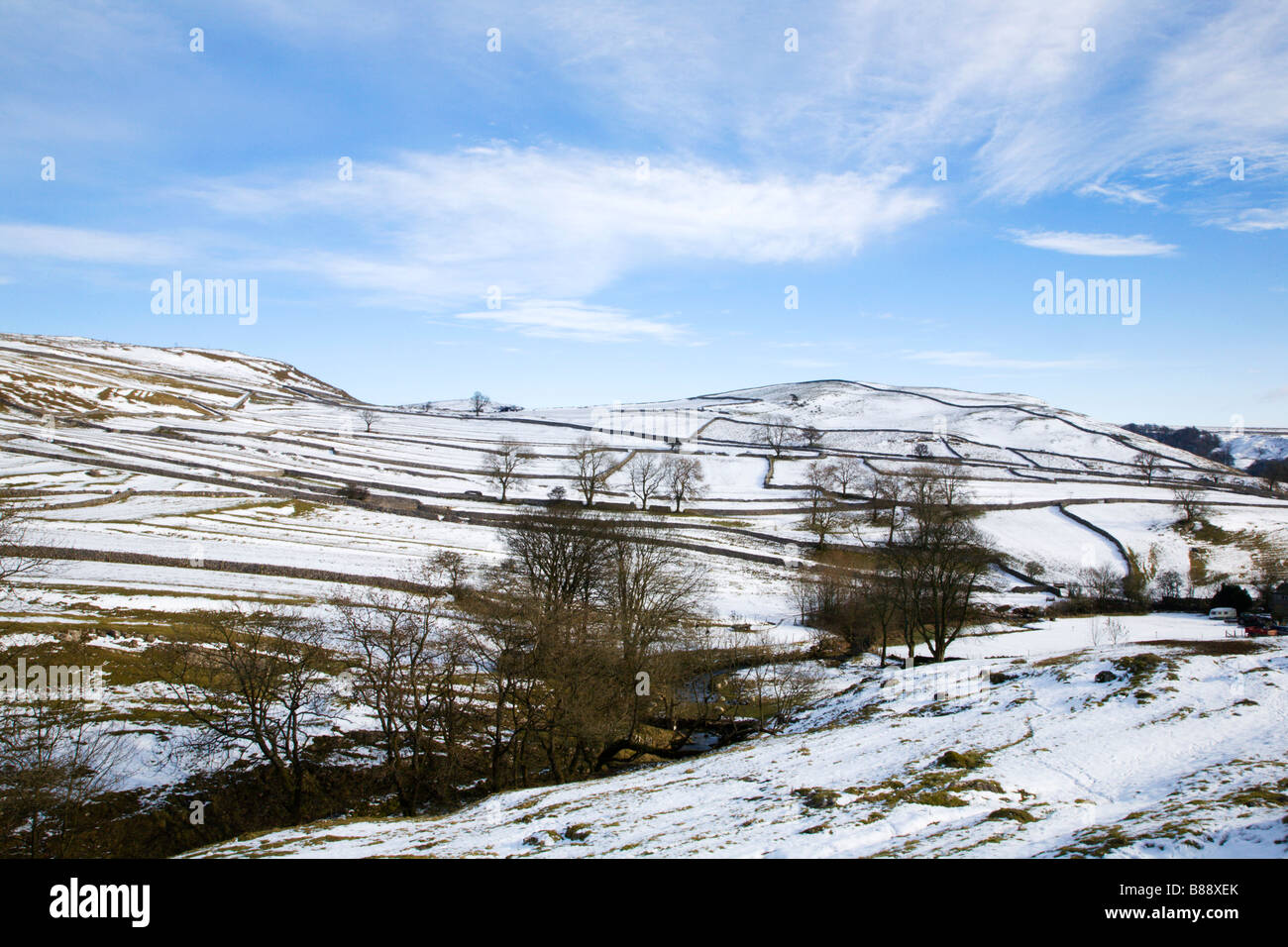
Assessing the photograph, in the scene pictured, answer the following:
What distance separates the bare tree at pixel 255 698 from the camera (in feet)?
67.8

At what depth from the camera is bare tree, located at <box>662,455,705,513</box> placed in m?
77.1

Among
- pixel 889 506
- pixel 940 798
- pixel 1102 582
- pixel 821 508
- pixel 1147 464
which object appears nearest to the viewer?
pixel 940 798

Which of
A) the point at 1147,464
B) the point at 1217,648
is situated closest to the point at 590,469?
the point at 1217,648

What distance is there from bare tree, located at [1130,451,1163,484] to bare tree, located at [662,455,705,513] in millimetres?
65762

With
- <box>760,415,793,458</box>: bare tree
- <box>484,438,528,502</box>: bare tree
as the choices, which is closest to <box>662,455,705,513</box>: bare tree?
<box>484,438,528,502</box>: bare tree

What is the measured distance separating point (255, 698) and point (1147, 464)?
134865 millimetres

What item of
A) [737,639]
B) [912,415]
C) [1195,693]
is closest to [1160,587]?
[737,639]

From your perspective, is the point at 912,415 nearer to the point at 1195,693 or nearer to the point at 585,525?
the point at 585,525

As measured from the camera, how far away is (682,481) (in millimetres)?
78250

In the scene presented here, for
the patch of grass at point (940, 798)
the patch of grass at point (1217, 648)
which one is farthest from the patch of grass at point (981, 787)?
the patch of grass at point (1217, 648)

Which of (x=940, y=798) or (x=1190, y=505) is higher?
(x=1190, y=505)

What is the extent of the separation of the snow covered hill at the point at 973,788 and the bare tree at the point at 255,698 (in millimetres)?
4841

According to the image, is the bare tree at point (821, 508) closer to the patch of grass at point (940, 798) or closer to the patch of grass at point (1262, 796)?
the patch of grass at point (940, 798)

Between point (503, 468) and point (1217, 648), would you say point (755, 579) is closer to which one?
point (1217, 648)
